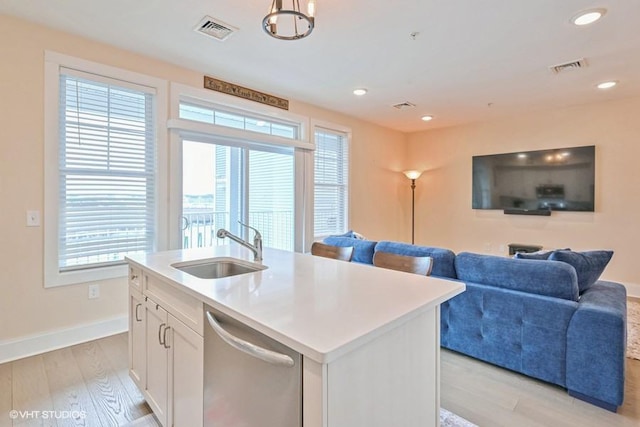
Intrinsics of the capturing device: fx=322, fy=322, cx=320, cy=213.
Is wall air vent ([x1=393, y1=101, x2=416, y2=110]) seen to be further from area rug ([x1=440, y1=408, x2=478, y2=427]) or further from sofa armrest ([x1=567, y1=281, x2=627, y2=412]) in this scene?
area rug ([x1=440, y1=408, x2=478, y2=427])

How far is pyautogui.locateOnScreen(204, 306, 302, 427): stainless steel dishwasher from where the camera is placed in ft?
3.02

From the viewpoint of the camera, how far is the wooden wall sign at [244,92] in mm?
3611

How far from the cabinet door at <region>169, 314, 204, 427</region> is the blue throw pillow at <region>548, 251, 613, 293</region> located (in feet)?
7.73

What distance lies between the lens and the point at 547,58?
309cm

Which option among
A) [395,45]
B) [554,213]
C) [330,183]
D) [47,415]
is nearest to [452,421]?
[47,415]

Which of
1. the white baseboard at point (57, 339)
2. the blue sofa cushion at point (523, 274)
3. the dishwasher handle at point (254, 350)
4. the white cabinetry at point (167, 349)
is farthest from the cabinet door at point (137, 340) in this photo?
the blue sofa cushion at point (523, 274)

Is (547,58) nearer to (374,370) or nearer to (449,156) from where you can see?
(449,156)

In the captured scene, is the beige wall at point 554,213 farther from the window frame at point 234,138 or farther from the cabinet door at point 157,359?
the cabinet door at point 157,359

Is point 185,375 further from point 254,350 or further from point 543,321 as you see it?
point 543,321

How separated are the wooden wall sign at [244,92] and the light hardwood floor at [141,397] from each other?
2825 mm

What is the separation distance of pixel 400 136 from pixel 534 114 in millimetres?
2232

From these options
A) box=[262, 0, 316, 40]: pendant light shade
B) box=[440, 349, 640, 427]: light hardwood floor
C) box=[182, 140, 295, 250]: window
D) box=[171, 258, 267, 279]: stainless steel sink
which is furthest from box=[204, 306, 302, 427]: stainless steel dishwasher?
box=[182, 140, 295, 250]: window

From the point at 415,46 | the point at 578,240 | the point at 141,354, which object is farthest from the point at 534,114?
the point at 141,354

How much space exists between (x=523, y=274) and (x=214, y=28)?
2970 millimetres
